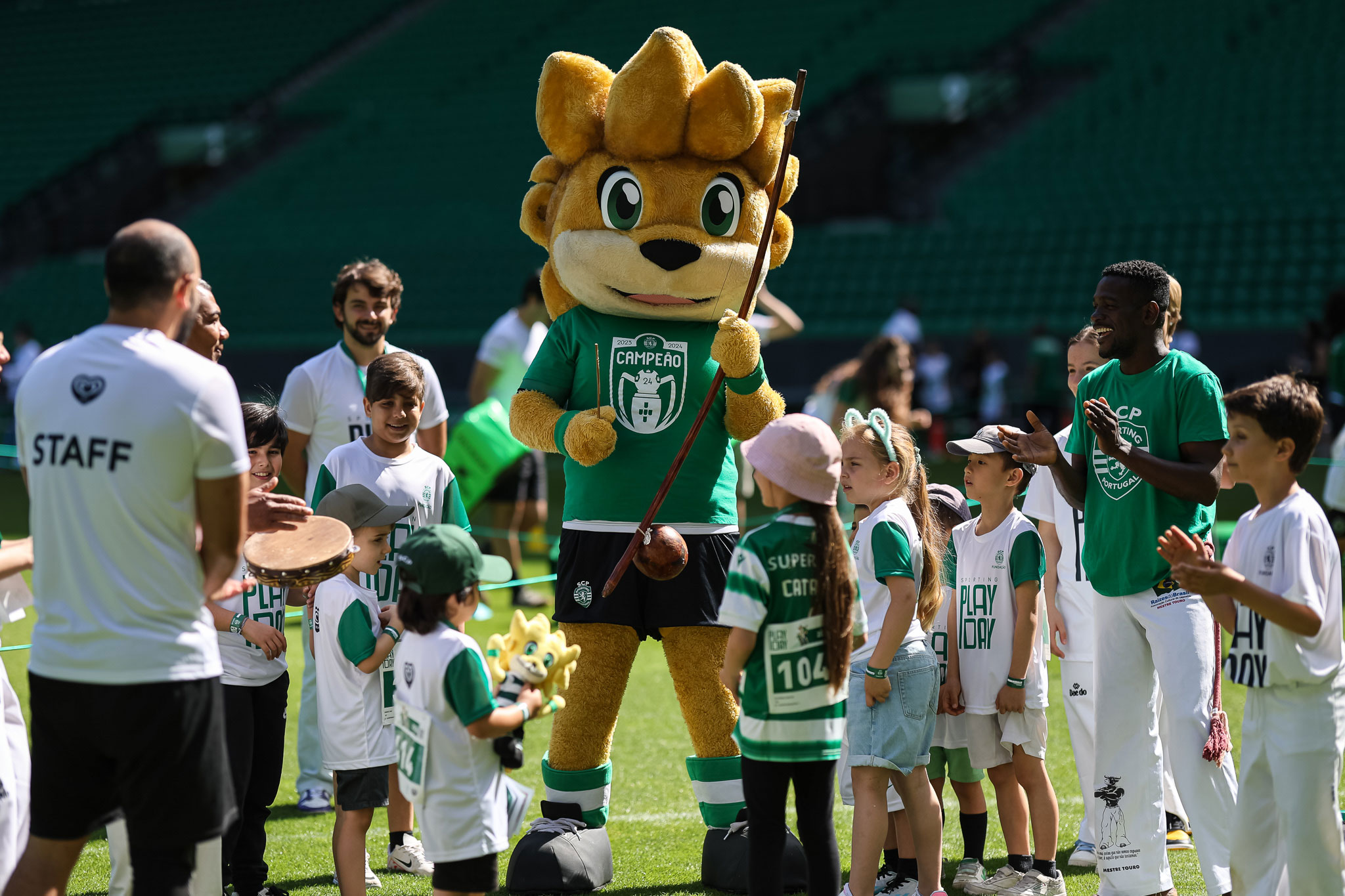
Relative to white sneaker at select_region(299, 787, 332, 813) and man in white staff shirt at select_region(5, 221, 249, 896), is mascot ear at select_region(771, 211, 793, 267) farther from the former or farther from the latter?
white sneaker at select_region(299, 787, 332, 813)

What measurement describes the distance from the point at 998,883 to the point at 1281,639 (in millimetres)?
1291

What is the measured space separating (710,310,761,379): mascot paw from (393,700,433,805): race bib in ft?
5.08

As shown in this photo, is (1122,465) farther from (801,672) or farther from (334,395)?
(334,395)

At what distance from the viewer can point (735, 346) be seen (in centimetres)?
434

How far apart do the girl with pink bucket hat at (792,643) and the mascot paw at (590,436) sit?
884mm

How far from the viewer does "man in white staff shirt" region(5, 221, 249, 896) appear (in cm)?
291

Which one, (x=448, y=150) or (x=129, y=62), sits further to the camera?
(x=129, y=62)

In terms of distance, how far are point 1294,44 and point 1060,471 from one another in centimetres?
1848

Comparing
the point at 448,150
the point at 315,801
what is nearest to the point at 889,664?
the point at 315,801

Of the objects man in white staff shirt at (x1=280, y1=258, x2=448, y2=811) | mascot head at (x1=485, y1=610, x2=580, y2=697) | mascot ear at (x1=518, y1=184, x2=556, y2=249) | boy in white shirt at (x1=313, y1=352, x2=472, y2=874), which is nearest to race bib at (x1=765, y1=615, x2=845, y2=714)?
mascot head at (x1=485, y1=610, x2=580, y2=697)

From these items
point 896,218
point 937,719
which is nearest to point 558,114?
point 937,719

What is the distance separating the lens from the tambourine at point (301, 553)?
3.65 metres

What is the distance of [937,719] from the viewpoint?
4426 mm

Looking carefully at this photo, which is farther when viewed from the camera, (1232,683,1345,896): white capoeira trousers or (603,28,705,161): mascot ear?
(603,28,705,161): mascot ear
